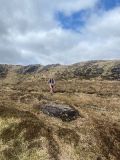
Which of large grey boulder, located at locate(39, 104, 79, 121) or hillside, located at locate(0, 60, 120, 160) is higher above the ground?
large grey boulder, located at locate(39, 104, 79, 121)

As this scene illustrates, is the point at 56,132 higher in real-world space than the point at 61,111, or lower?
lower

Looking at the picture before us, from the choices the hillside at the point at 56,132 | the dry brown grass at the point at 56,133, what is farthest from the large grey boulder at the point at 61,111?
the dry brown grass at the point at 56,133

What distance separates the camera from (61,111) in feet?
166

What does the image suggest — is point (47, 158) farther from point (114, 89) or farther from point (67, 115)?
point (114, 89)

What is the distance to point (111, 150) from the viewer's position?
41.8m

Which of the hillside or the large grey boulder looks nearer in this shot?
the hillside

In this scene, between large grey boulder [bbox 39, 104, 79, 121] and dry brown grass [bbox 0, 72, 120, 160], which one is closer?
dry brown grass [bbox 0, 72, 120, 160]

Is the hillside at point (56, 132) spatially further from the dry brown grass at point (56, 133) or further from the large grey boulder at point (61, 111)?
the large grey boulder at point (61, 111)

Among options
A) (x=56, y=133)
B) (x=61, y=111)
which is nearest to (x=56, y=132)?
(x=56, y=133)

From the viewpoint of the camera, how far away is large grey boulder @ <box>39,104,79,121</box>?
49.5 metres

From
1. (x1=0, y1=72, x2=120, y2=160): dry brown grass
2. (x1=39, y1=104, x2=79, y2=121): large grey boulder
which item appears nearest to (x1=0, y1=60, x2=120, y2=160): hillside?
(x1=0, y1=72, x2=120, y2=160): dry brown grass

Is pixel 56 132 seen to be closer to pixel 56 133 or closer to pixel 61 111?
pixel 56 133

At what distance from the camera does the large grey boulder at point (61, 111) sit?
4953cm

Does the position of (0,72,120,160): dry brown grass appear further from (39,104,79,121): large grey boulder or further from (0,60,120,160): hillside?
(39,104,79,121): large grey boulder
